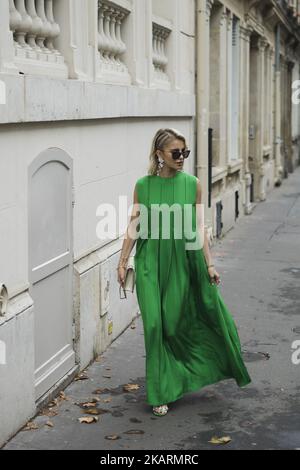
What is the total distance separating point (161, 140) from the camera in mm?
5969

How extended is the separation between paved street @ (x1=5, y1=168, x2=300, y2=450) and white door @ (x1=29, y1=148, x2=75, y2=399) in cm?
29

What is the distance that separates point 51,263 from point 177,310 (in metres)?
1.01

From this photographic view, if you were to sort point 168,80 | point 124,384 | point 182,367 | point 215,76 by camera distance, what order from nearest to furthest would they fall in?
point 182,367 → point 124,384 → point 168,80 → point 215,76

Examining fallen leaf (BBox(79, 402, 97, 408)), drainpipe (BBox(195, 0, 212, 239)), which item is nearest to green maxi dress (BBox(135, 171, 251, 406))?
fallen leaf (BBox(79, 402, 97, 408))

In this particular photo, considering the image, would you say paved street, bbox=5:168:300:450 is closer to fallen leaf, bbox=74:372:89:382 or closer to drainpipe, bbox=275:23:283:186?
fallen leaf, bbox=74:372:89:382

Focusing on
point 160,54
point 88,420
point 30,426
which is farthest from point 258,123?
point 30,426

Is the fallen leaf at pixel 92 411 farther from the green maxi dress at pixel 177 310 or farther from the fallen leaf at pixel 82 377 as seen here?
the fallen leaf at pixel 82 377

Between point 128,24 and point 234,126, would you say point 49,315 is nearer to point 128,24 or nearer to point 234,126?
point 128,24

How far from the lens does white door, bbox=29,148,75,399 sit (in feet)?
19.9

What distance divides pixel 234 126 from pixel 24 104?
12242 millimetres

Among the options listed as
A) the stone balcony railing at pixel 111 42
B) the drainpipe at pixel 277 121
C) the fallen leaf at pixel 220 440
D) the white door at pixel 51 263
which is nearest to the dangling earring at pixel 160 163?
the white door at pixel 51 263
